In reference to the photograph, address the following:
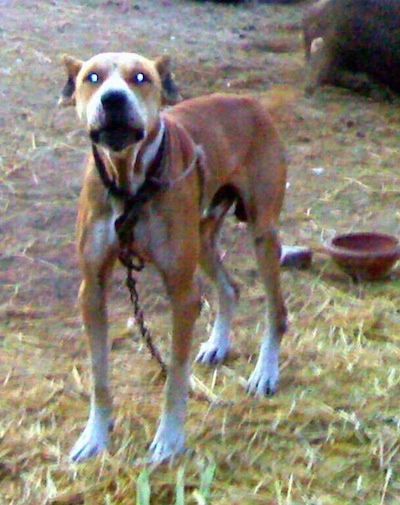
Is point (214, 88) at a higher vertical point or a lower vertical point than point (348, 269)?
lower

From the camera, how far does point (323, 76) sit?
33.7 feet

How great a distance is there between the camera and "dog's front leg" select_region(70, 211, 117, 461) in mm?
3850

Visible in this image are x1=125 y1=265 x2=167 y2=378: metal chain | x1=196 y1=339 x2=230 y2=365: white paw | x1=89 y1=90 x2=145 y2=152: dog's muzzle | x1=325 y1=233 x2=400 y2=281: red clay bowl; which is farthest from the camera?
x1=325 y1=233 x2=400 y2=281: red clay bowl

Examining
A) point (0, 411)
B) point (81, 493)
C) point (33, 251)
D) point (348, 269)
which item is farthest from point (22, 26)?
point (81, 493)

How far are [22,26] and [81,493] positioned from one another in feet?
28.5

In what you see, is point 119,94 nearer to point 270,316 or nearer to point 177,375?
point 177,375

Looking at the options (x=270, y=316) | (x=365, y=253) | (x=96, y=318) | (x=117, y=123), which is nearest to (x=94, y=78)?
(x=117, y=123)

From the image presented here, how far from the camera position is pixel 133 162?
3.86 meters

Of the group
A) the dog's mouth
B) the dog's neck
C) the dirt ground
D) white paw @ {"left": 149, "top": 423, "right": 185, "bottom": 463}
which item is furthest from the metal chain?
the dog's mouth

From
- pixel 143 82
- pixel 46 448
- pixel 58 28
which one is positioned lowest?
pixel 58 28

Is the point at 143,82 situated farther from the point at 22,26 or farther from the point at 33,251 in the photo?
the point at 22,26

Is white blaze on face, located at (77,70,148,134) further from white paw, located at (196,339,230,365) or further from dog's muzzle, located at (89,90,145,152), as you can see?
white paw, located at (196,339,230,365)

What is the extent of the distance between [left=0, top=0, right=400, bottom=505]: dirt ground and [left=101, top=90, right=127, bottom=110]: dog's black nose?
1406 mm

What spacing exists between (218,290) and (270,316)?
39 centimetres
